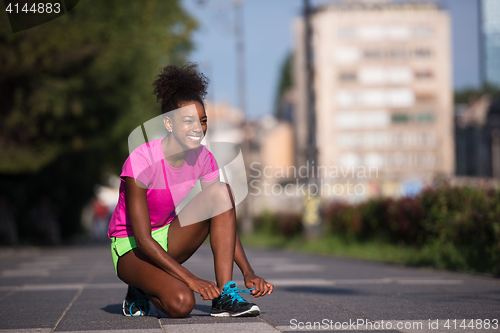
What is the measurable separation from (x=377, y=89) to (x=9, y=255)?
75.3 meters

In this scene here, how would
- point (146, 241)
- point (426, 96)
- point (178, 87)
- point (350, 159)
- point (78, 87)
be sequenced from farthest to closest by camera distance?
point (426, 96)
point (350, 159)
point (78, 87)
point (178, 87)
point (146, 241)

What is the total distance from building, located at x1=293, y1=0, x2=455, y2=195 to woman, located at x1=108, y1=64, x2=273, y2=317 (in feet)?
274

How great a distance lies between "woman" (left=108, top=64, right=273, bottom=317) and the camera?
4723 mm

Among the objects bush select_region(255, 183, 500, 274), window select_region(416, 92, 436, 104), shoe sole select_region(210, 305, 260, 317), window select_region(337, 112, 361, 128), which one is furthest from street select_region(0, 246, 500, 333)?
window select_region(416, 92, 436, 104)

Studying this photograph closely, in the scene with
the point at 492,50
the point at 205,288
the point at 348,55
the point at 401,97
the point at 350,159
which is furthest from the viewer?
the point at 401,97

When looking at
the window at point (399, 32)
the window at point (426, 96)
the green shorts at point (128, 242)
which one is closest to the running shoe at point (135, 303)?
the green shorts at point (128, 242)

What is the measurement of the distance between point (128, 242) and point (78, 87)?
17.2m

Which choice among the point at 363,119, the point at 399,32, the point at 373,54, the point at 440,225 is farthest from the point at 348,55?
the point at 440,225

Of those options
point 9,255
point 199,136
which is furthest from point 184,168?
point 9,255

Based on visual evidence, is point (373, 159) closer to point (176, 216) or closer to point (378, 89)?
point (378, 89)

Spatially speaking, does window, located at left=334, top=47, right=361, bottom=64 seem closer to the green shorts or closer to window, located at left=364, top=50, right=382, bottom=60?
window, located at left=364, top=50, right=382, bottom=60

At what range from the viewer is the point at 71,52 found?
71.2 feet

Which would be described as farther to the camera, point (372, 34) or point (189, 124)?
point (372, 34)

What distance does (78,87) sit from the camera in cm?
2150
